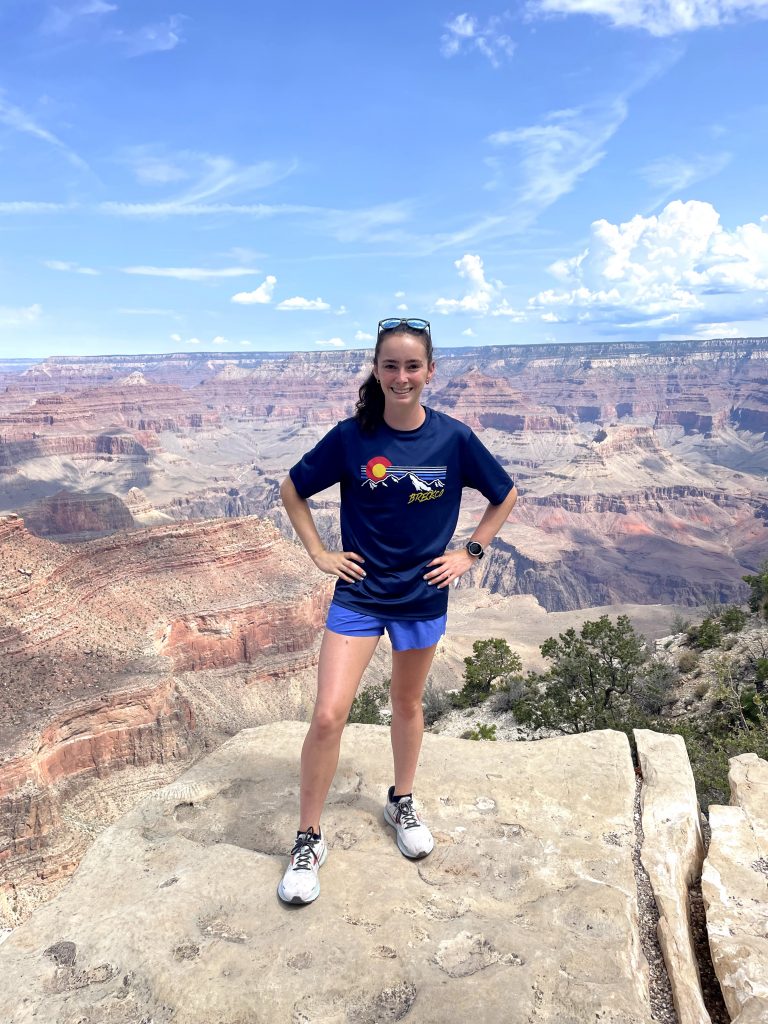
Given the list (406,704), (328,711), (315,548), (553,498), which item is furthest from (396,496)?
(553,498)

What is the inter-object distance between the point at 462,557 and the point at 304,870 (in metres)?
2.32

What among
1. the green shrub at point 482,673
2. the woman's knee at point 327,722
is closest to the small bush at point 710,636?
the green shrub at point 482,673

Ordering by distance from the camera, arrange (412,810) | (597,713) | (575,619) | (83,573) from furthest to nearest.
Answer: (575,619), (83,573), (597,713), (412,810)

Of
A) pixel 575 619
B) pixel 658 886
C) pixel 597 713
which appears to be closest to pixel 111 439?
pixel 575 619

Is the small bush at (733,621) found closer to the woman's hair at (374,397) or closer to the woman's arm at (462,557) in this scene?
the woman's arm at (462,557)

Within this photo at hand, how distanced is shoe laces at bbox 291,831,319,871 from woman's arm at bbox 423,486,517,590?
195cm

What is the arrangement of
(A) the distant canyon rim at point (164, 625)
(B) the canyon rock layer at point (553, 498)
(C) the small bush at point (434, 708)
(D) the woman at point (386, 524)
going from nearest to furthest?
1. (D) the woman at point (386, 524)
2. (C) the small bush at point (434, 708)
3. (A) the distant canyon rim at point (164, 625)
4. (B) the canyon rock layer at point (553, 498)

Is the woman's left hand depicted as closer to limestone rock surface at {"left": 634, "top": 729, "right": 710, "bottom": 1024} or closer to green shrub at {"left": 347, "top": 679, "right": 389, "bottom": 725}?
limestone rock surface at {"left": 634, "top": 729, "right": 710, "bottom": 1024}

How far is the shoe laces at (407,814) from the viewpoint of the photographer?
469 centimetres

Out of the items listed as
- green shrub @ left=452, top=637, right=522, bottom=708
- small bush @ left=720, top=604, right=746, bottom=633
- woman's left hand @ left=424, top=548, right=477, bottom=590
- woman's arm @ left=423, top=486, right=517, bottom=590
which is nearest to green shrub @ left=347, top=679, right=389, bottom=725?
green shrub @ left=452, top=637, right=522, bottom=708

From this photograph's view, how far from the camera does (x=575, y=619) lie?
249 feet

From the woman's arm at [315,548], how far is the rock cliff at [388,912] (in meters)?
2.06

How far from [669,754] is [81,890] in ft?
15.8

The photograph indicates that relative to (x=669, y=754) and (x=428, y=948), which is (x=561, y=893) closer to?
(x=428, y=948)
